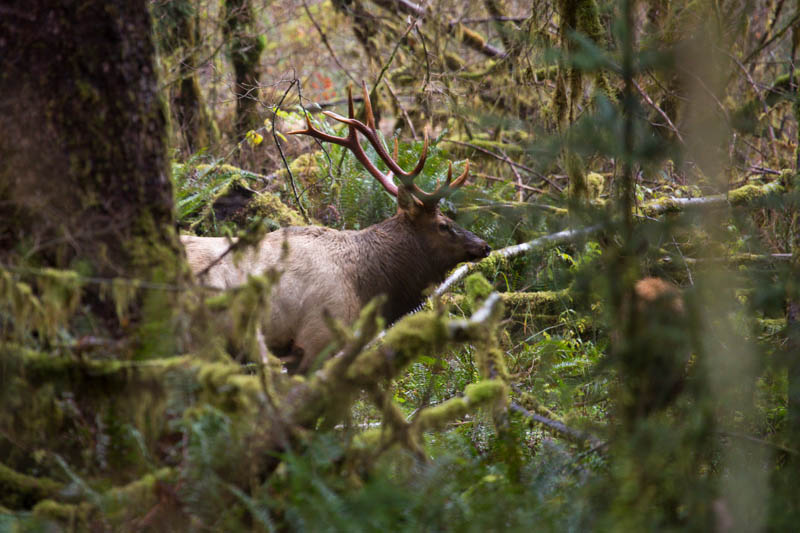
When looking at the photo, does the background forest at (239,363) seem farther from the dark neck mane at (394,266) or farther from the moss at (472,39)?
the moss at (472,39)

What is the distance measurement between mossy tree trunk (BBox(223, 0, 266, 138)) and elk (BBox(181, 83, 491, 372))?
466 centimetres

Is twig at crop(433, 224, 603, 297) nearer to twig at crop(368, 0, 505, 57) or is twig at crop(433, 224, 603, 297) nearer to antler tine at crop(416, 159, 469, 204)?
antler tine at crop(416, 159, 469, 204)

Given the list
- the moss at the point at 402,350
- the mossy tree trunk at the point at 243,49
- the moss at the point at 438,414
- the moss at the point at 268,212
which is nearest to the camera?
the moss at the point at 402,350

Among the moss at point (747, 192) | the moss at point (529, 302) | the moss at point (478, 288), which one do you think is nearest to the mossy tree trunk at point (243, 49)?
the moss at point (529, 302)

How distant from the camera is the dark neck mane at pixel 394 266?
5.69m

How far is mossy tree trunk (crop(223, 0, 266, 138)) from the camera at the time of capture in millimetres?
10102

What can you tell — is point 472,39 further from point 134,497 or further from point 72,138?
point 134,497

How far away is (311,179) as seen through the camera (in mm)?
8320

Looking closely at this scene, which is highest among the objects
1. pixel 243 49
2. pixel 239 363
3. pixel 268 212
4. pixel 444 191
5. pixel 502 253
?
pixel 243 49

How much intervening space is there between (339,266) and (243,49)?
582 centimetres

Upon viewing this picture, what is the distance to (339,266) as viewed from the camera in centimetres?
549

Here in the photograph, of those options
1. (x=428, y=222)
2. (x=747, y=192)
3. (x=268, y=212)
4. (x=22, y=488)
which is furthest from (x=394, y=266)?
(x=747, y=192)

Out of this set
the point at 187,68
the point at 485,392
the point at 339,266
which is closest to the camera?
the point at 485,392

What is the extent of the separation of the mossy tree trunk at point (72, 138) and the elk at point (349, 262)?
7.43 ft
